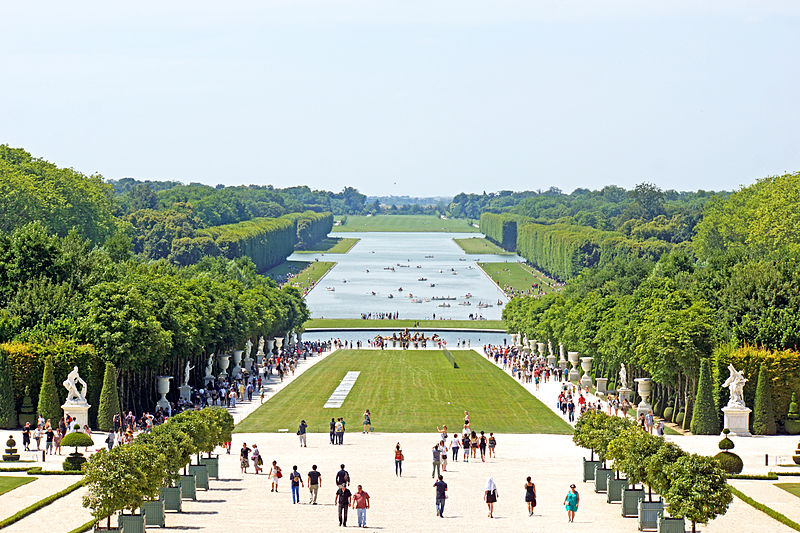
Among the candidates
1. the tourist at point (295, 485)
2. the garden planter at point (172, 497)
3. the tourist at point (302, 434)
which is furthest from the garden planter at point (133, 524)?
the tourist at point (302, 434)

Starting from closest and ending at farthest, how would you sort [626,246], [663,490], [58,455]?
[663,490] < [58,455] < [626,246]

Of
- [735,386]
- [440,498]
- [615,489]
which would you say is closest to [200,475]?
[440,498]

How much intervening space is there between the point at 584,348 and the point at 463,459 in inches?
1422

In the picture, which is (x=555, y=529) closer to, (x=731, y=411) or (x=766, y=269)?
(x=731, y=411)

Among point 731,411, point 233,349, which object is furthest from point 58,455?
point 233,349

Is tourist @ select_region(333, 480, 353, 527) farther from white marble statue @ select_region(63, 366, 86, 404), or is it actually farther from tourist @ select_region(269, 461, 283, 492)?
white marble statue @ select_region(63, 366, 86, 404)

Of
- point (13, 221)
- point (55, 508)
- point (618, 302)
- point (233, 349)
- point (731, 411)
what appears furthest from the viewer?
point (13, 221)

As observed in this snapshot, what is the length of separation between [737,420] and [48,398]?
33723 millimetres

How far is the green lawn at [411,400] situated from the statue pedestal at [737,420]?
8.09 m

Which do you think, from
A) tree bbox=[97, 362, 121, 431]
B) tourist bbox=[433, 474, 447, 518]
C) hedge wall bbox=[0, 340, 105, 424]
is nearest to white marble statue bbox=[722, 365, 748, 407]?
tourist bbox=[433, 474, 447, 518]

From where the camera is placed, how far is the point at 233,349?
94938 mm

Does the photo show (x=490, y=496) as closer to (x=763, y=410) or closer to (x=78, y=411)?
(x=763, y=410)

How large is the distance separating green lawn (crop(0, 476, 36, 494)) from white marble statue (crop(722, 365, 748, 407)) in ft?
110

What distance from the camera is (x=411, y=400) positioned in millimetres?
76812
